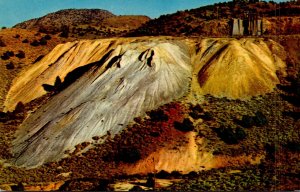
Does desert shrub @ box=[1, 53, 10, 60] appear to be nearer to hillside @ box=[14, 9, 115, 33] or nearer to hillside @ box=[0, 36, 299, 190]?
hillside @ box=[0, 36, 299, 190]

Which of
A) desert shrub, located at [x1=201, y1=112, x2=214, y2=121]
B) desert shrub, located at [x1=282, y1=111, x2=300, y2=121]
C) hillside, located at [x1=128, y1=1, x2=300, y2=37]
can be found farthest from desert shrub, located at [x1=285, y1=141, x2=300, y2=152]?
hillside, located at [x1=128, y1=1, x2=300, y2=37]

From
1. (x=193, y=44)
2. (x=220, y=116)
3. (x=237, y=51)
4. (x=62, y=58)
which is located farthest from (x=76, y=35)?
(x=220, y=116)

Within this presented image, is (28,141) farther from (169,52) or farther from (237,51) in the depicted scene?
(237,51)

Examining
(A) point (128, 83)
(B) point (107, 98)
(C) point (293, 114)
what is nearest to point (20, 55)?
(A) point (128, 83)

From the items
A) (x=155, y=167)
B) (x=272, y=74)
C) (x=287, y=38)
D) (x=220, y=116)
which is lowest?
(x=155, y=167)

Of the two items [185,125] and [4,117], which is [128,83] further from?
[4,117]

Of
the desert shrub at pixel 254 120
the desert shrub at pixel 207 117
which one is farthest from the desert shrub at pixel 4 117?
the desert shrub at pixel 254 120
